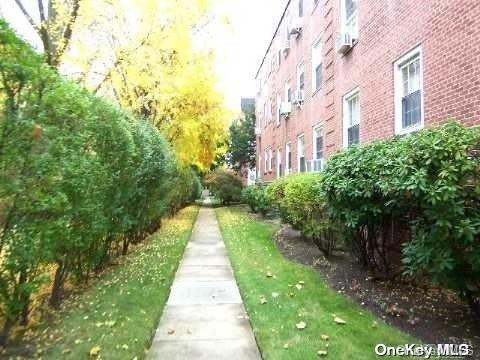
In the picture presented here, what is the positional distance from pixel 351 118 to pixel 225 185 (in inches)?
579

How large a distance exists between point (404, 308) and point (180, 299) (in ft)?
9.92

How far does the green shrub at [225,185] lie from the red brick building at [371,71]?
6.05m

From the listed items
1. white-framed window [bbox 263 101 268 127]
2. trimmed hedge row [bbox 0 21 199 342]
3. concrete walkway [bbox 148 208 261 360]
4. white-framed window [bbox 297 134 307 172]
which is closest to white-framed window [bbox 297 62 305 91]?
white-framed window [bbox 297 134 307 172]

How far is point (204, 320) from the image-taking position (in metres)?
5.08

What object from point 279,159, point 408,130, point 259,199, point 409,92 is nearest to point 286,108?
point 279,159

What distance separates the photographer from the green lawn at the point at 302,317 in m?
4.22

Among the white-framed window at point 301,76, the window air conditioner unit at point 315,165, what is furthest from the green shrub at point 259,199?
the white-framed window at point 301,76

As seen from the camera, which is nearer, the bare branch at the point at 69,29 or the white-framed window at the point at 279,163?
the bare branch at the point at 69,29

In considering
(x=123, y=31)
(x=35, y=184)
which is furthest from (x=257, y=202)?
(x=35, y=184)

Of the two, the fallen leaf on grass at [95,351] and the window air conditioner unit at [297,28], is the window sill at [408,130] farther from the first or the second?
the window air conditioner unit at [297,28]

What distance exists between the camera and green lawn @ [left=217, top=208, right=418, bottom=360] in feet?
13.8

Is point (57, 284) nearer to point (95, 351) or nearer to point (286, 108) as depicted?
point (95, 351)

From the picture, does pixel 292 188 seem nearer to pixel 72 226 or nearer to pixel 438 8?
pixel 438 8

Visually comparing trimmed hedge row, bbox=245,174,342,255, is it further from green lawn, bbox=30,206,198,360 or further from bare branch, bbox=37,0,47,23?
bare branch, bbox=37,0,47,23
